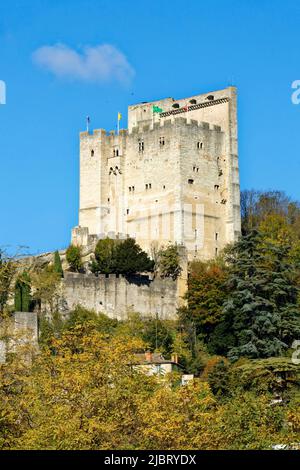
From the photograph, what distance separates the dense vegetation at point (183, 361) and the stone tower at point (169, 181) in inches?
84.4

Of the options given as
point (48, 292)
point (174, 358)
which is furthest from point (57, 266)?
point (174, 358)

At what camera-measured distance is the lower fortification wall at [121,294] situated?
206ft

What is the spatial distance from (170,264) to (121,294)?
165 inches

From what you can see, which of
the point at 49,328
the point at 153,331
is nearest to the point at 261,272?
the point at 153,331

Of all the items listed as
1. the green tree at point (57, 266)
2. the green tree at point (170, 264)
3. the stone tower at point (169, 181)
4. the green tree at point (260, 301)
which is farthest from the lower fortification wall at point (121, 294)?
the stone tower at point (169, 181)

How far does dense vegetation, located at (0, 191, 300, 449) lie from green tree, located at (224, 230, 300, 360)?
57mm

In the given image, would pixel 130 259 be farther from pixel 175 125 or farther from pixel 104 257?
pixel 175 125

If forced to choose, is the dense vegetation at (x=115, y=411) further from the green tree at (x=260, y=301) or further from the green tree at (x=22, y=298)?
the green tree at (x=22, y=298)

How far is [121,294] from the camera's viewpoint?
63.9 meters

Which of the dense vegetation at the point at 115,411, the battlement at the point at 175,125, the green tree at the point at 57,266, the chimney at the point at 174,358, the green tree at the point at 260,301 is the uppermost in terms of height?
the battlement at the point at 175,125

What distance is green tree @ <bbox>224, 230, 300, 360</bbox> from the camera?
57875 mm

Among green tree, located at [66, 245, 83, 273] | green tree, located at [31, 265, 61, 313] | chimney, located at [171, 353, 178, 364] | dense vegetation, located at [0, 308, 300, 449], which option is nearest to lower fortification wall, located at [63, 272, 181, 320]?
green tree, located at [31, 265, 61, 313]

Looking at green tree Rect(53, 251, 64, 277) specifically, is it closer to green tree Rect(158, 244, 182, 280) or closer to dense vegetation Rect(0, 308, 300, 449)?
green tree Rect(158, 244, 182, 280)

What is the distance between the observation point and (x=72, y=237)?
7119cm
